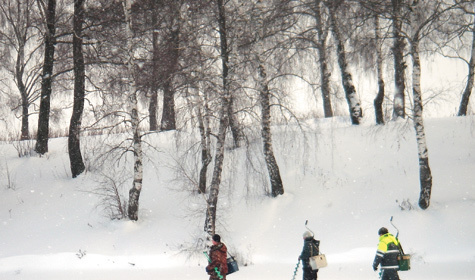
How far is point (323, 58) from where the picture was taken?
2066cm

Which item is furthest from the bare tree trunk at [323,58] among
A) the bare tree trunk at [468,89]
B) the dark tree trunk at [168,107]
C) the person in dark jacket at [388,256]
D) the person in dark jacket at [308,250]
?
the person in dark jacket at [388,256]

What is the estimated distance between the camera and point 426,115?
23.1 metres

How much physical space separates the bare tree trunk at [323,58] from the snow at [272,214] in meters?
2.12

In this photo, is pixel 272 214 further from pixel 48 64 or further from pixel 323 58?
pixel 48 64

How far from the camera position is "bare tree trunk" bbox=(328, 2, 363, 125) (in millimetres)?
19719

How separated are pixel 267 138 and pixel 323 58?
4.70m

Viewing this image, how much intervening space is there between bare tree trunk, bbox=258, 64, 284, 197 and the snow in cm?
40

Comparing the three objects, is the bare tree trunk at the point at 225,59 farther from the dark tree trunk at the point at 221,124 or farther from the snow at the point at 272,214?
the snow at the point at 272,214

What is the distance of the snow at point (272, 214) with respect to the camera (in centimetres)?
1476

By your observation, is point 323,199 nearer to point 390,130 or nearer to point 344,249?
point 344,249

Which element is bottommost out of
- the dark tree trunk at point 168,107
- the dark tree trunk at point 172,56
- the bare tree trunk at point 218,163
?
the bare tree trunk at point 218,163

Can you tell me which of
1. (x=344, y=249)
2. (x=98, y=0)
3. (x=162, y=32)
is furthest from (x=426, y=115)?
(x=98, y=0)

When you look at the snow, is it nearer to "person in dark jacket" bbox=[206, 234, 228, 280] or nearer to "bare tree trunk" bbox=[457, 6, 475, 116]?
"bare tree trunk" bbox=[457, 6, 475, 116]

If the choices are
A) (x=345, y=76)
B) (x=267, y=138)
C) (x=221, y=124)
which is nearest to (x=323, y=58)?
(x=345, y=76)
